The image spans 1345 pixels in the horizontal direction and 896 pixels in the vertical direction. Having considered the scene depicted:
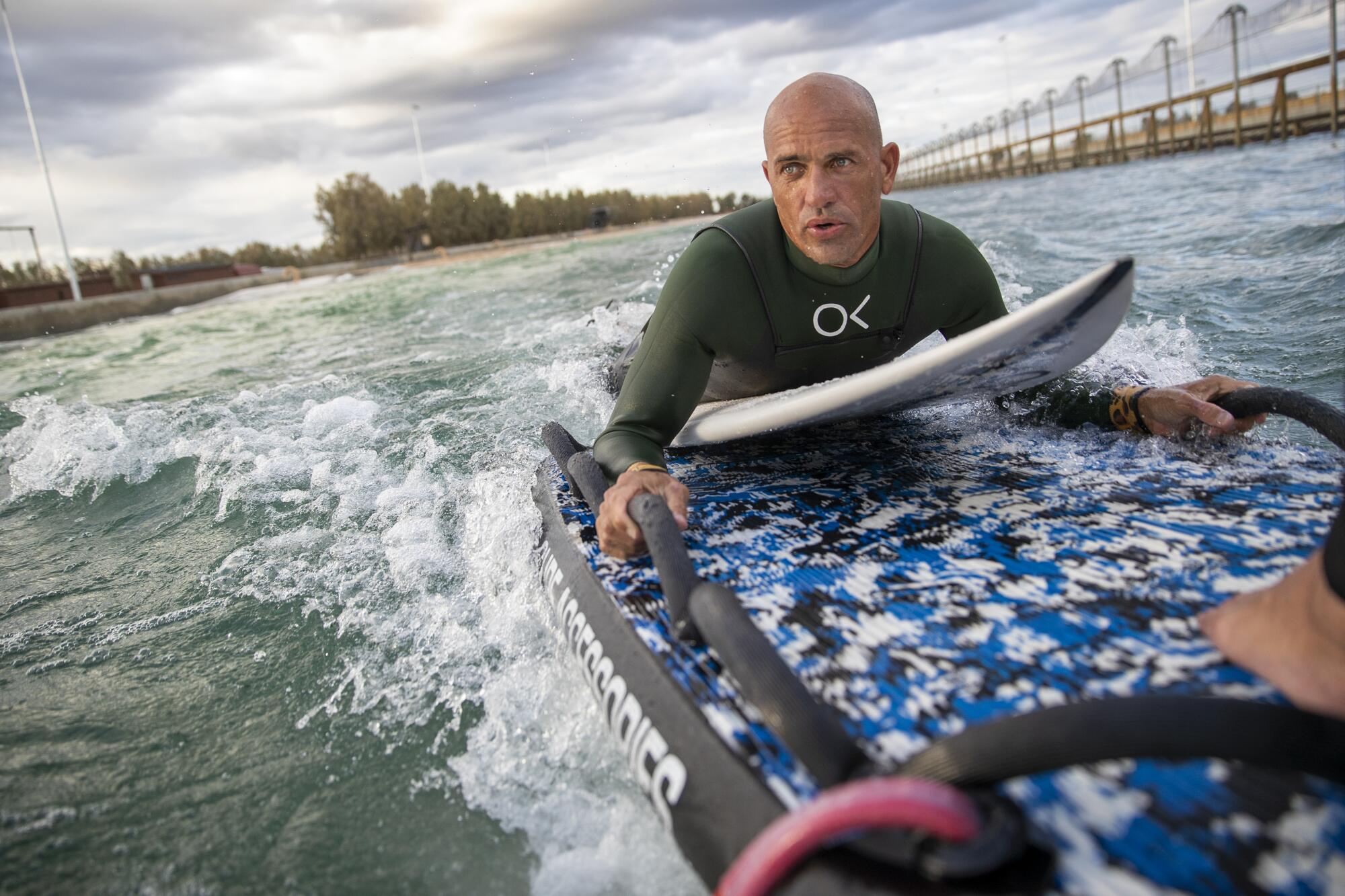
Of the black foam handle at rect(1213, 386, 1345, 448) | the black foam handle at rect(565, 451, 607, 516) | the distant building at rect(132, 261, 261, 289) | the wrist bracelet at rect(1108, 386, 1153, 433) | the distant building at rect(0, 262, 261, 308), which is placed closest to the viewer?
the black foam handle at rect(1213, 386, 1345, 448)

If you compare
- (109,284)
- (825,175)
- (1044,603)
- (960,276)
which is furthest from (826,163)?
(109,284)

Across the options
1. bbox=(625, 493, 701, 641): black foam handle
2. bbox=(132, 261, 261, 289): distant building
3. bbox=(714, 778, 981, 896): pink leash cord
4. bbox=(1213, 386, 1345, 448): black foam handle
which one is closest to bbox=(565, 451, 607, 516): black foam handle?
bbox=(625, 493, 701, 641): black foam handle

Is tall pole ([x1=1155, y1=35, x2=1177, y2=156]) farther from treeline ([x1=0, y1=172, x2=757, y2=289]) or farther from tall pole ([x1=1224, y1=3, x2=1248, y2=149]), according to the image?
treeline ([x1=0, y1=172, x2=757, y2=289])

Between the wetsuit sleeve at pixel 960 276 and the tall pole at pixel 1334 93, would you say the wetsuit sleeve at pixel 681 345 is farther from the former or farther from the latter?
the tall pole at pixel 1334 93

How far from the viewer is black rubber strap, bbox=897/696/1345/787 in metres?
0.87

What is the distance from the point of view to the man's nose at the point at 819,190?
233 cm

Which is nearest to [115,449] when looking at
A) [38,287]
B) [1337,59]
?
[1337,59]

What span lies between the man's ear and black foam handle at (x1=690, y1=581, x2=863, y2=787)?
1847mm

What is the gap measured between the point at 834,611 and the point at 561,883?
27.7 inches

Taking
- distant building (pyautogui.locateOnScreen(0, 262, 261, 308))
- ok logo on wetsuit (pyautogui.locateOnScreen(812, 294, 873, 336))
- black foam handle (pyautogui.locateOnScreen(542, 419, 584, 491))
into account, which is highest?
distant building (pyautogui.locateOnScreen(0, 262, 261, 308))

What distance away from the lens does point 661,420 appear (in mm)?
2307

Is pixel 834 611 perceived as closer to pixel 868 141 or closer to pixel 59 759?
pixel 868 141

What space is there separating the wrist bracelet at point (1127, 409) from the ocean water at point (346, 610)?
368 millimetres

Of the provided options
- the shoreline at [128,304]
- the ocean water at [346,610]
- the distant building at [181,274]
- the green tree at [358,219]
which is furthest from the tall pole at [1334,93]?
the green tree at [358,219]
